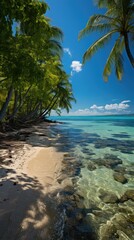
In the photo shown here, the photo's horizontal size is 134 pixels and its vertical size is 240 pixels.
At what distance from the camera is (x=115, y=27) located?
11641 millimetres

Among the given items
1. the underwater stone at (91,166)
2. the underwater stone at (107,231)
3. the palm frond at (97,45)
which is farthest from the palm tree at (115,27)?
the underwater stone at (107,231)

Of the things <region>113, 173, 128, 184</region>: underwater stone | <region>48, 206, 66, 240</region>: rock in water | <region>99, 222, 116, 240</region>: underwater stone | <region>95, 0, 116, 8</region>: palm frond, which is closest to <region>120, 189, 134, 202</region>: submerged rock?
<region>113, 173, 128, 184</region>: underwater stone

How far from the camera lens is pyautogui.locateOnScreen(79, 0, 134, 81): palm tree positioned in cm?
1101

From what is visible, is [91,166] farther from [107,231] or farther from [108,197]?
[107,231]

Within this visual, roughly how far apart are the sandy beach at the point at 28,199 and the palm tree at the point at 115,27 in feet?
30.7

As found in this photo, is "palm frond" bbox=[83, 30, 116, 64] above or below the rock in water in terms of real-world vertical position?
above

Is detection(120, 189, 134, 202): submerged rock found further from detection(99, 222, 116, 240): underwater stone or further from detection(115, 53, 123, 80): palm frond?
detection(115, 53, 123, 80): palm frond

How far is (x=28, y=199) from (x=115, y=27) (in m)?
12.0

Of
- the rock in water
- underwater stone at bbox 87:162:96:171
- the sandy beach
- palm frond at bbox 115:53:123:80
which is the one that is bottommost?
underwater stone at bbox 87:162:96:171

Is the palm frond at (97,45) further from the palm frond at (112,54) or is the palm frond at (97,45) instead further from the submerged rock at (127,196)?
the submerged rock at (127,196)

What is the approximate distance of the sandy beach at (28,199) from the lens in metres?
2.98

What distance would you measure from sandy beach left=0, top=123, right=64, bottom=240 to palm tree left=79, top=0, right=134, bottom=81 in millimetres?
9361

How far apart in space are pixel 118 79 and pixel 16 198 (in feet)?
45.2

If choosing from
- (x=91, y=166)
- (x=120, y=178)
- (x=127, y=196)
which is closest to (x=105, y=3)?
(x=91, y=166)
